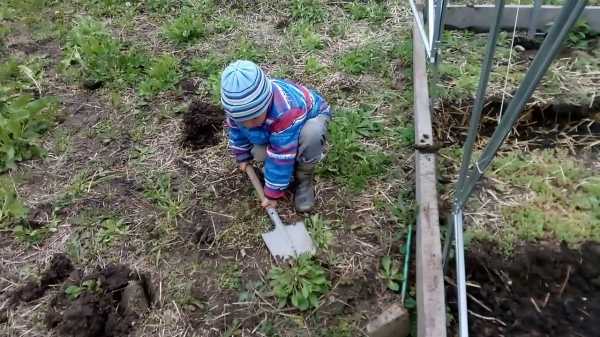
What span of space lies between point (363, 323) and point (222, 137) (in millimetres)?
1702

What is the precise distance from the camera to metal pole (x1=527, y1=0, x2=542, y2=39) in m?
3.84

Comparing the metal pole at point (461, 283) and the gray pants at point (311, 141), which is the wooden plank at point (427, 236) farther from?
the gray pants at point (311, 141)

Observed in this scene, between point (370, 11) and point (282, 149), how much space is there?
2.39 meters

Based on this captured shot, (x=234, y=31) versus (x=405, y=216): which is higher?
(x=234, y=31)

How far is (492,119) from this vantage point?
354 centimetres

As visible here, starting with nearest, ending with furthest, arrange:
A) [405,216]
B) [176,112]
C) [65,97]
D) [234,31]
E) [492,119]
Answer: [405,216]
[492,119]
[176,112]
[65,97]
[234,31]

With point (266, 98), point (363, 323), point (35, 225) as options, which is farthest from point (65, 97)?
point (363, 323)

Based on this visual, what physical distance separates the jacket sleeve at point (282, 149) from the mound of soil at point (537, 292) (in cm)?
107

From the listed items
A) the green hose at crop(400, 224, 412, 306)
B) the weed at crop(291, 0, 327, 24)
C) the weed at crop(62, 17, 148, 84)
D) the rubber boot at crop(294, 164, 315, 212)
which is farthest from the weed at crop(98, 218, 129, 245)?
the weed at crop(291, 0, 327, 24)

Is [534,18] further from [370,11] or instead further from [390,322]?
[390,322]

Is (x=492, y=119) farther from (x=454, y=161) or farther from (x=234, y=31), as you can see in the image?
(x=234, y=31)

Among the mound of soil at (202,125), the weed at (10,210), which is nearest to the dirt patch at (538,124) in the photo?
the mound of soil at (202,125)

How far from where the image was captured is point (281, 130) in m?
2.72

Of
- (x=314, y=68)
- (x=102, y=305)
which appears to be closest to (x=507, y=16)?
(x=314, y=68)
